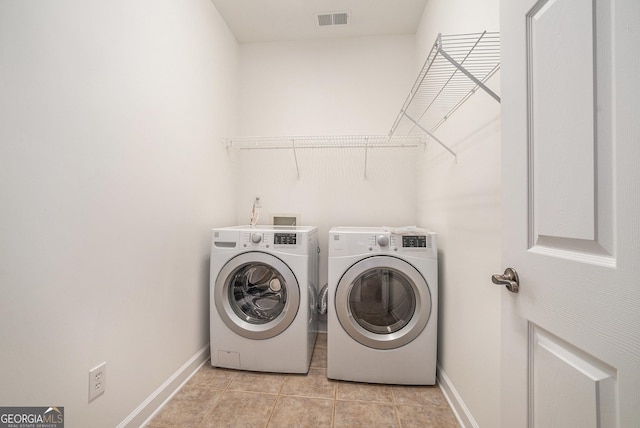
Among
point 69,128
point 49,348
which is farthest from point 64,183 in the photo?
point 49,348

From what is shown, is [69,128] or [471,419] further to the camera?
[471,419]

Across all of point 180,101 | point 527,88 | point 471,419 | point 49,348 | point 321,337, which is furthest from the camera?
point 321,337

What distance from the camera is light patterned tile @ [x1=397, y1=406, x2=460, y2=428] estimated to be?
1.31 metres

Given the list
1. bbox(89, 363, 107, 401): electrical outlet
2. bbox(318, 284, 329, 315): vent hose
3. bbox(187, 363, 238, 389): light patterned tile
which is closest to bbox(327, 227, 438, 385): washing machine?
bbox(318, 284, 329, 315): vent hose

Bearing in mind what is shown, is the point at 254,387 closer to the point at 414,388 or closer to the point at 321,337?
the point at 321,337

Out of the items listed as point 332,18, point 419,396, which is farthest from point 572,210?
point 332,18

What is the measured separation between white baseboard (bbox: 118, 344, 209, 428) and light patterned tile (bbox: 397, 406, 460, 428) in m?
1.27

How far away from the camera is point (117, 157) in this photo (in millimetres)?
1108

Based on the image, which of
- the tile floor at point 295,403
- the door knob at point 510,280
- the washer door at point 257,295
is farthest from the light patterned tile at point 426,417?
the door knob at point 510,280

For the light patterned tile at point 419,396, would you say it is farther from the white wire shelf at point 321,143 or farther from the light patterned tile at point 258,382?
the white wire shelf at point 321,143

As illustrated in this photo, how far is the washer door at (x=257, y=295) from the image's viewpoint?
1666 mm

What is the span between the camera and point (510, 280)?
2.34 ft

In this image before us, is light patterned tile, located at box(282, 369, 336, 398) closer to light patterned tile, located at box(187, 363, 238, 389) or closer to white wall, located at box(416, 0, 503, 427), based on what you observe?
light patterned tile, located at box(187, 363, 238, 389)

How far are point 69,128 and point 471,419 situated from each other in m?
2.06
